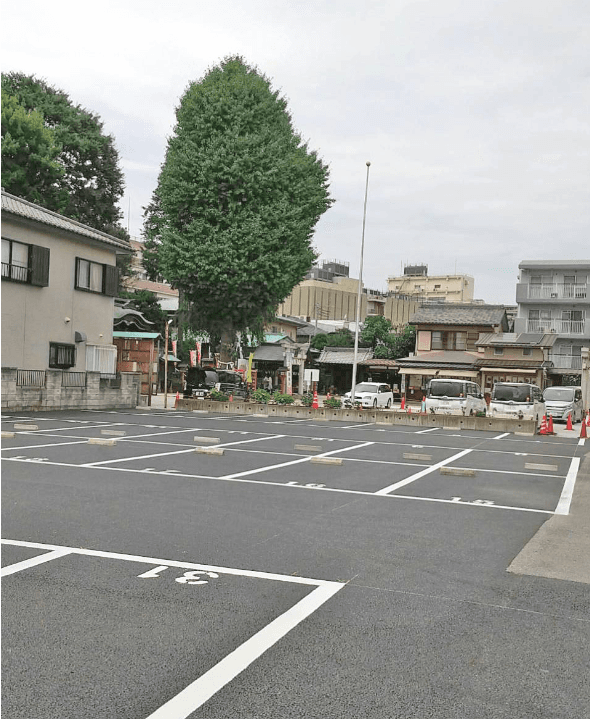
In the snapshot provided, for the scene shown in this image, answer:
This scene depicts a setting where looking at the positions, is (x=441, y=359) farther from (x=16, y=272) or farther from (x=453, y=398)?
(x=16, y=272)

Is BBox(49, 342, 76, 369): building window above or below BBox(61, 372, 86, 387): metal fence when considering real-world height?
above

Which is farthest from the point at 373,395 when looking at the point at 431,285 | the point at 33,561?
the point at 431,285

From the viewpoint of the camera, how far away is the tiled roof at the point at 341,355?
57.4 metres

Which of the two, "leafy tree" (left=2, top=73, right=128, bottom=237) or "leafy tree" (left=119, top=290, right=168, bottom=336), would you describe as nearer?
"leafy tree" (left=2, top=73, right=128, bottom=237)

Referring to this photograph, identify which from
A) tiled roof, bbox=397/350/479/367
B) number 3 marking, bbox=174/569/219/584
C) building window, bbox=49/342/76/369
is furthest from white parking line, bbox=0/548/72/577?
tiled roof, bbox=397/350/479/367

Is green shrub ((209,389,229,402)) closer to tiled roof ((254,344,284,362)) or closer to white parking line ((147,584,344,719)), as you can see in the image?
tiled roof ((254,344,284,362))

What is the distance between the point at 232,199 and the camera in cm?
3769

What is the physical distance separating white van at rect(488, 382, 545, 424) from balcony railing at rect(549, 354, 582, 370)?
25480 millimetres

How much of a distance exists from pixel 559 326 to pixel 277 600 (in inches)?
2164

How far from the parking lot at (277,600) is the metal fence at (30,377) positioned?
51.0ft

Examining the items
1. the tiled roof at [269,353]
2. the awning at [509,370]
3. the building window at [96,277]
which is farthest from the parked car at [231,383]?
the awning at [509,370]

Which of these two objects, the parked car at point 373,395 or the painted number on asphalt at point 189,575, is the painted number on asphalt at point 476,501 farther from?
the parked car at point 373,395

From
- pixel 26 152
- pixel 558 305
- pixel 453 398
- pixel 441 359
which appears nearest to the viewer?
pixel 453 398

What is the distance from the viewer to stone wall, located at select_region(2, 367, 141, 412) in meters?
25.8
